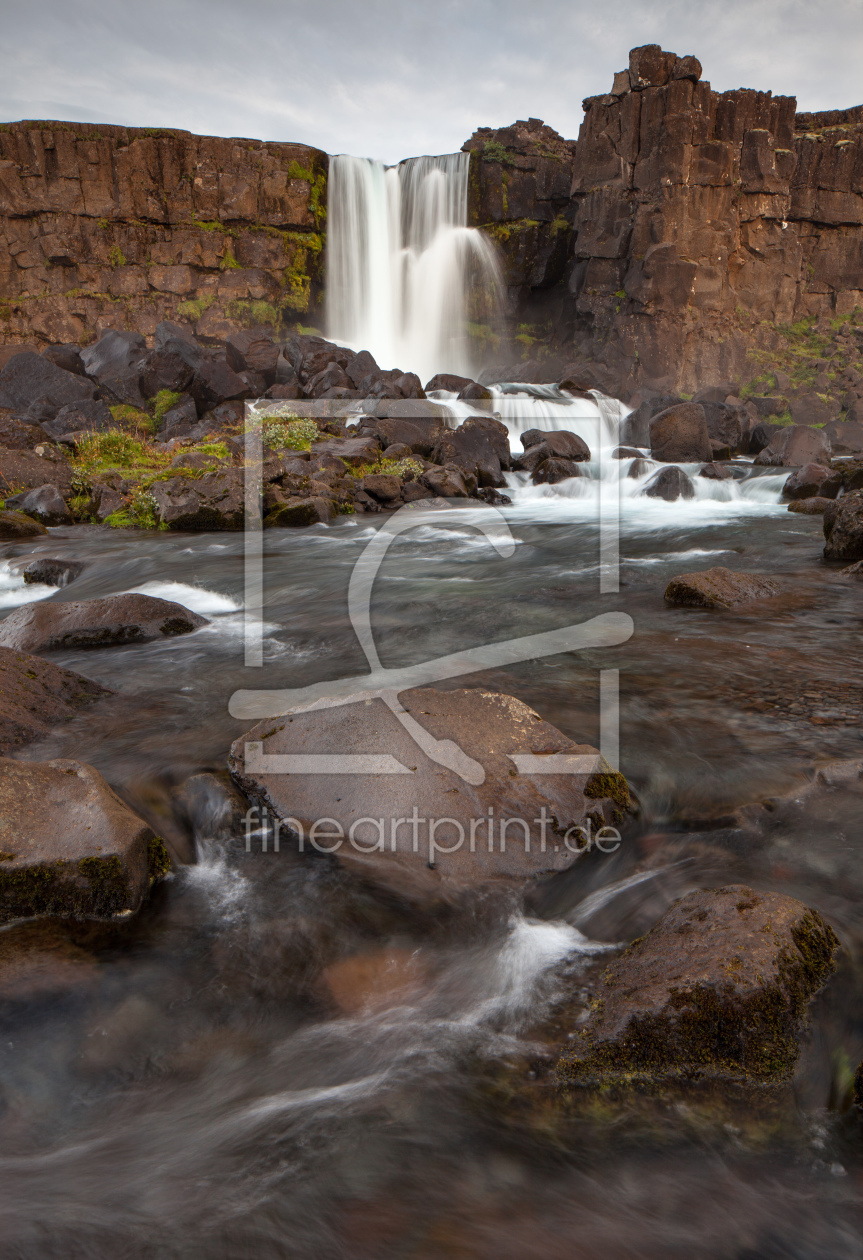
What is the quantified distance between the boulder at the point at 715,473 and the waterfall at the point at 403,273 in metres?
19.2

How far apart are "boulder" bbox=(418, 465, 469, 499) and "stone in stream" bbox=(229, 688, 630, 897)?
12009mm

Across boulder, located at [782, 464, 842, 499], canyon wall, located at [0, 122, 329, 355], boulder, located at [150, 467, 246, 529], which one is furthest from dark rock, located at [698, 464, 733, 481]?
canyon wall, located at [0, 122, 329, 355]

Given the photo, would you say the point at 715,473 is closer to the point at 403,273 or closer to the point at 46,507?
the point at 46,507

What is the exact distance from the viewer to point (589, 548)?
11.7 metres

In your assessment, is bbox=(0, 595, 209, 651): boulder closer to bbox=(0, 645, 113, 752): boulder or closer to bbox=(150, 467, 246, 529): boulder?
bbox=(0, 645, 113, 752): boulder

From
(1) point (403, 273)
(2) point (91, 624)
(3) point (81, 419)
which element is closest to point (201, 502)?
(2) point (91, 624)

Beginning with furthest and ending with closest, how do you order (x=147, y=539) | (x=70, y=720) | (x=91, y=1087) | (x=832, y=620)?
1. (x=147, y=539)
2. (x=832, y=620)
3. (x=70, y=720)
4. (x=91, y=1087)

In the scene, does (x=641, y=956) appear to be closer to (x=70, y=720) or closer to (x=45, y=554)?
(x=70, y=720)

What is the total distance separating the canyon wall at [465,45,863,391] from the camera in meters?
28.5

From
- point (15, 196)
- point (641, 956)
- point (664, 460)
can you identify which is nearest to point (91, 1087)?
point (641, 956)

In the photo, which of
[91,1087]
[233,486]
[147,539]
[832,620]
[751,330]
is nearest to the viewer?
[91,1087]

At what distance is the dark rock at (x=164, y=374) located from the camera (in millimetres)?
20438

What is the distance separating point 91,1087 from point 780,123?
3780cm

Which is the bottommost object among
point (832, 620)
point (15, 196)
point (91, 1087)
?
point (91, 1087)
